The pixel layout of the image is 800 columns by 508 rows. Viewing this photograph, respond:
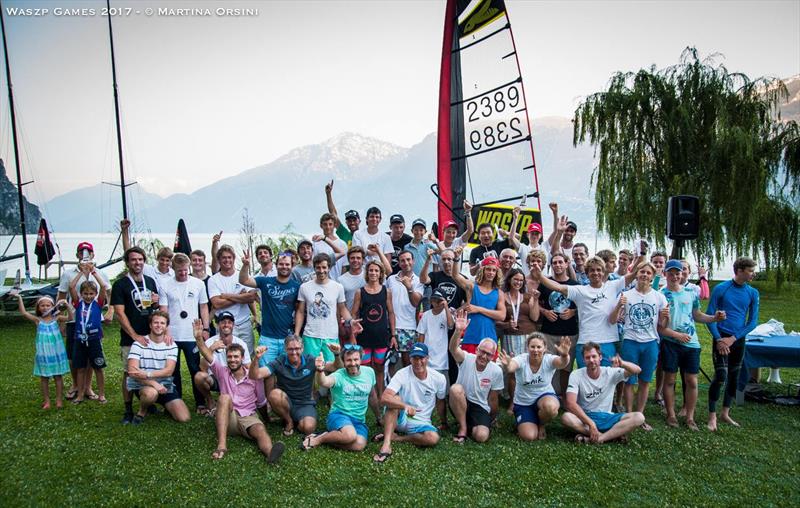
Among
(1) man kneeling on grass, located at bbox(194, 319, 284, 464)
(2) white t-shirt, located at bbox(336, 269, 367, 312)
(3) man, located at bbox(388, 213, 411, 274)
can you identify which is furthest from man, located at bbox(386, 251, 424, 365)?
(1) man kneeling on grass, located at bbox(194, 319, 284, 464)

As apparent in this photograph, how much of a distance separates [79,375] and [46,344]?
525 millimetres

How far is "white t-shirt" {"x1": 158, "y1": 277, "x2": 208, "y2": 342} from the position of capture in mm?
6004

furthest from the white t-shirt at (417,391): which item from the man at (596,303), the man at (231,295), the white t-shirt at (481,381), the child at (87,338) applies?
the child at (87,338)

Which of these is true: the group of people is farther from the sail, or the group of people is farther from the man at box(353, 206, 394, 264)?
the sail

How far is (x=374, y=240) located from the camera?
705 centimetres

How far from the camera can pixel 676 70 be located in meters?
15.6

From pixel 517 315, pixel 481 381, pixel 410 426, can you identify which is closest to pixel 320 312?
pixel 410 426

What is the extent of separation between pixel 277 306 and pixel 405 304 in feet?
4.57

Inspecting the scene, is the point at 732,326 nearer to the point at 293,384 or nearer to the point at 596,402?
the point at 596,402

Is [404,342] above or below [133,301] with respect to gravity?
below

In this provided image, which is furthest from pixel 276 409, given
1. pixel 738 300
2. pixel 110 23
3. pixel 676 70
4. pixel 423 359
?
pixel 110 23

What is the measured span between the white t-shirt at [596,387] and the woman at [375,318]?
6.20 ft

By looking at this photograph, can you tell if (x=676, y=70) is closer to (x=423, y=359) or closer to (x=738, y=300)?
(x=738, y=300)

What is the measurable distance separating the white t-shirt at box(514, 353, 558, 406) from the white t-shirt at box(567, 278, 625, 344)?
59cm
